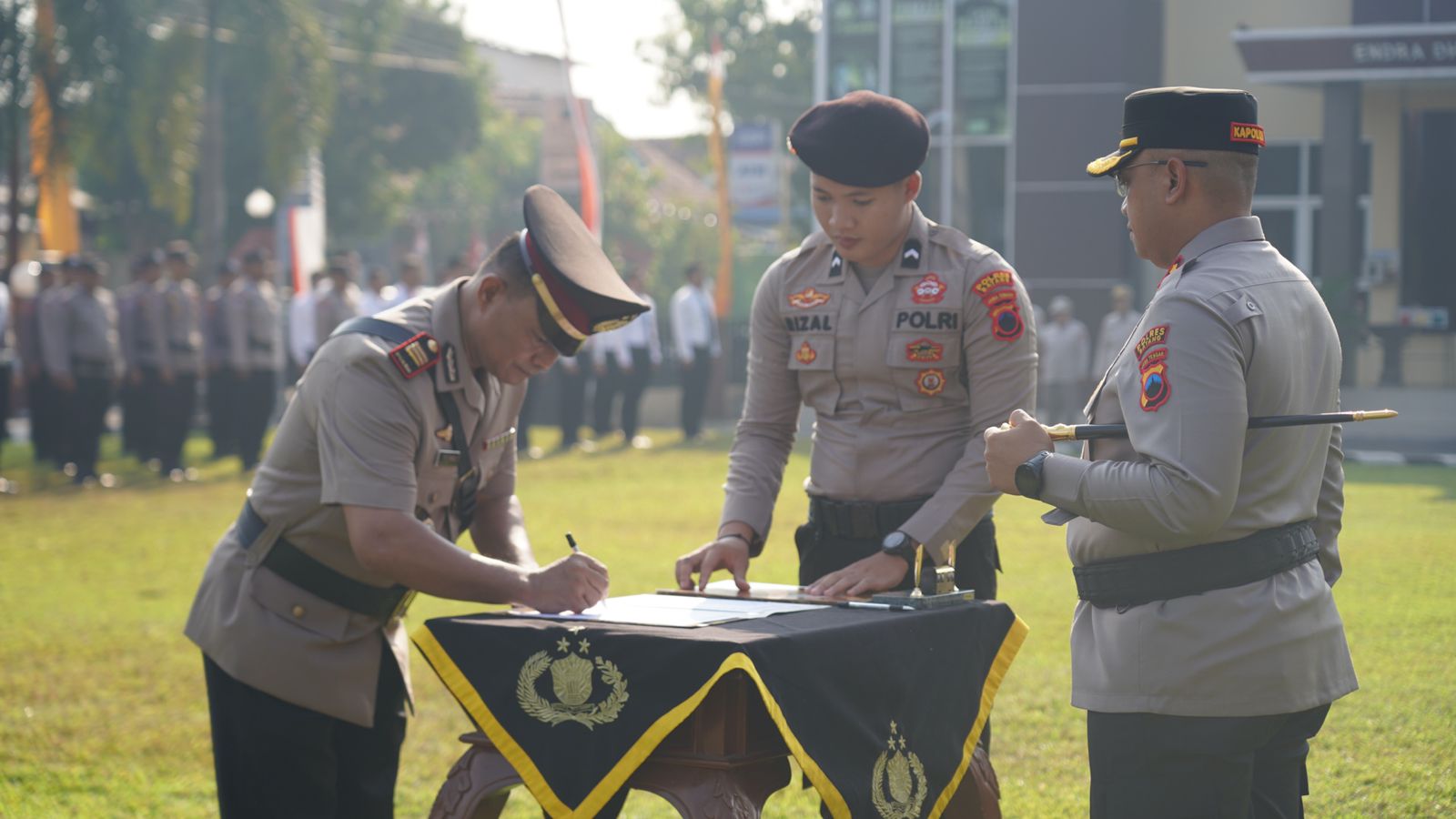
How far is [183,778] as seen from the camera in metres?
5.50

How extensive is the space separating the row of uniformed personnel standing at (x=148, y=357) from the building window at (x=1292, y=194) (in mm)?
11696

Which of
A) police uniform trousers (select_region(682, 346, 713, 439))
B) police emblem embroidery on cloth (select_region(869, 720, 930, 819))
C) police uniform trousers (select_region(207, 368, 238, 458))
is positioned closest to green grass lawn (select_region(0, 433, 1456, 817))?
police emblem embroidery on cloth (select_region(869, 720, 930, 819))

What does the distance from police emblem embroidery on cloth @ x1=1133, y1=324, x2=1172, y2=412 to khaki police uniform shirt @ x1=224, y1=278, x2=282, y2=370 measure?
48.0ft

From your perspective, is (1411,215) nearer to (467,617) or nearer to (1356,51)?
(1356,51)

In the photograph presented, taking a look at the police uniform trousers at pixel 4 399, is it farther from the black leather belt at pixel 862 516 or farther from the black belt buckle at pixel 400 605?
the black leather belt at pixel 862 516

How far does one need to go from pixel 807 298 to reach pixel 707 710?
131cm

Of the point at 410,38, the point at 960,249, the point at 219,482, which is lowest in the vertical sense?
the point at 219,482

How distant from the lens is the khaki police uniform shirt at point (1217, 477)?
2.61m


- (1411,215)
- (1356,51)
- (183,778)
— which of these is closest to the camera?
(183,778)

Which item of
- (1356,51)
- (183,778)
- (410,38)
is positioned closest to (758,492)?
(183,778)

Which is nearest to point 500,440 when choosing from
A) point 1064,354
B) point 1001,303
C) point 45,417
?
point 1001,303

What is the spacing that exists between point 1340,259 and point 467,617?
16.2 meters

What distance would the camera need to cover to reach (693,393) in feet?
66.7

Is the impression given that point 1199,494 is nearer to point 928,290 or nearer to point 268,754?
Result: point 928,290
